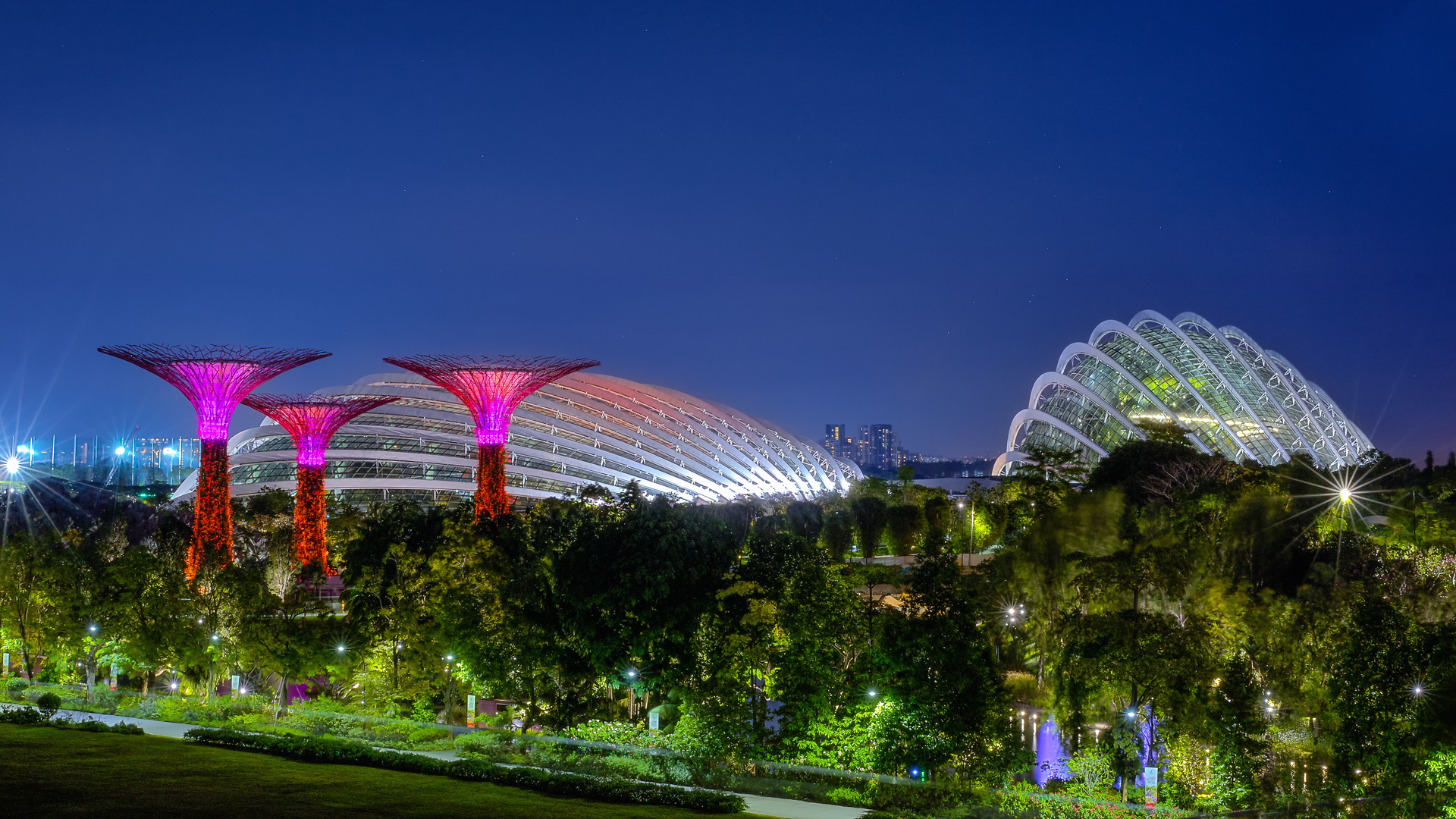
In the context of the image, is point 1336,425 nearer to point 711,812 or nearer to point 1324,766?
point 1324,766

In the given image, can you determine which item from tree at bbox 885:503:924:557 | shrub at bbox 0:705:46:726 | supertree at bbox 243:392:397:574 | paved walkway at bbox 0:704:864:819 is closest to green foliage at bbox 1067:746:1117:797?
paved walkway at bbox 0:704:864:819

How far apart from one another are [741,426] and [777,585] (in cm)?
7347

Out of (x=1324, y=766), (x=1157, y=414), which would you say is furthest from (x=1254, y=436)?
(x=1324, y=766)

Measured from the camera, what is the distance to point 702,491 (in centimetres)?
8125

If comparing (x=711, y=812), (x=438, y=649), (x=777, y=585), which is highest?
(x=777, y=585)

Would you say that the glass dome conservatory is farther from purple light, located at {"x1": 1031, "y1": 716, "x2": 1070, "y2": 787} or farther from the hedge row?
the hedge row

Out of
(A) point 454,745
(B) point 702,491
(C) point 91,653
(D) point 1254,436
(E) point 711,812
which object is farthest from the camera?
(B) point 702,491

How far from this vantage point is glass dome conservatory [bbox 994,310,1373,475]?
71.9 m

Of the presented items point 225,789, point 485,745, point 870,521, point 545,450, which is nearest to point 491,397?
point 485,745

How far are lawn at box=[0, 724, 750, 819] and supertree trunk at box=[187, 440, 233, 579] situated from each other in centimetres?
1826

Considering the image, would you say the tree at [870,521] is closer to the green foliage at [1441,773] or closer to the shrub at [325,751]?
the shrub at [325,751]

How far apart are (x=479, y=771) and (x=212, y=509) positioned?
24.4 metres

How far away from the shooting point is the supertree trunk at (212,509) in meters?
41.5

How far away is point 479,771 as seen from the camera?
72.9ft
